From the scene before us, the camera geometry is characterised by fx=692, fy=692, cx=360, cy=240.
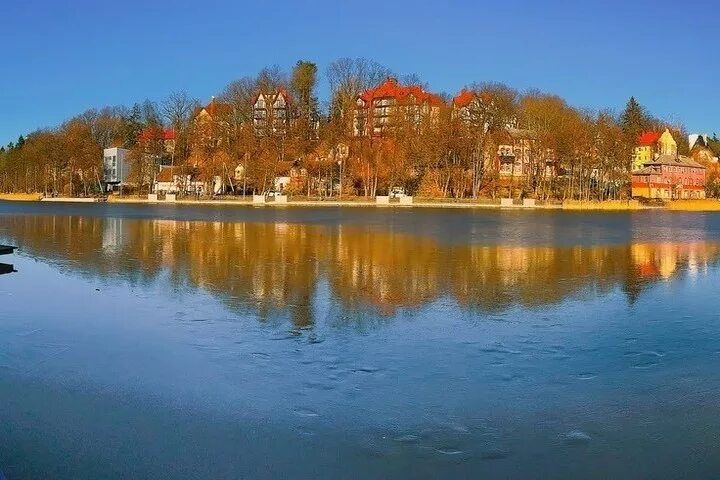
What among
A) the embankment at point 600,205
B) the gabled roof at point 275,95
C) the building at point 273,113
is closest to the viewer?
the embankment at point 600,205

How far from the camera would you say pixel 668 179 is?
110 metres

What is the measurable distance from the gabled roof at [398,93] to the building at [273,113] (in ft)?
32.0

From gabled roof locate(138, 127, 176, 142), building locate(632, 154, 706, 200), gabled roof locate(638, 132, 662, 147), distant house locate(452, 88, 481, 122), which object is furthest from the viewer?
gabled roof locate(638, 132, 662, 147)

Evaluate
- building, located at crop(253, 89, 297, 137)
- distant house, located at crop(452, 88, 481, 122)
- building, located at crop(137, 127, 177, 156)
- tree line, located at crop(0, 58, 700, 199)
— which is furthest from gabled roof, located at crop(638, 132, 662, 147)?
building, located at crop(137, 127, 177, 156)

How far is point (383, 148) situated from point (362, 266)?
67.8m

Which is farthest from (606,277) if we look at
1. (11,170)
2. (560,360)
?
(11,170)

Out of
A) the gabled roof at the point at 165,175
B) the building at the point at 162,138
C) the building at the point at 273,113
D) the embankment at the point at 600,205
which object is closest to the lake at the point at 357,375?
the embankment at the point at 600,205

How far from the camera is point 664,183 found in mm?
109875

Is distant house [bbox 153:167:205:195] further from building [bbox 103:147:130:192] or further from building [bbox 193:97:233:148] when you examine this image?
building [bbox 193:97:233:148]

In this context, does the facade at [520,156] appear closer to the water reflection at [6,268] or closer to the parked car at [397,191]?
the parked car at [397,191]

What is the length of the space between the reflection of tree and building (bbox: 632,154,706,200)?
89.1m

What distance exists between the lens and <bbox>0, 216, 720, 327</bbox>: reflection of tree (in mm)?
11789

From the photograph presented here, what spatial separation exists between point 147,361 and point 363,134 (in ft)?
264

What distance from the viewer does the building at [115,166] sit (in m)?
107
